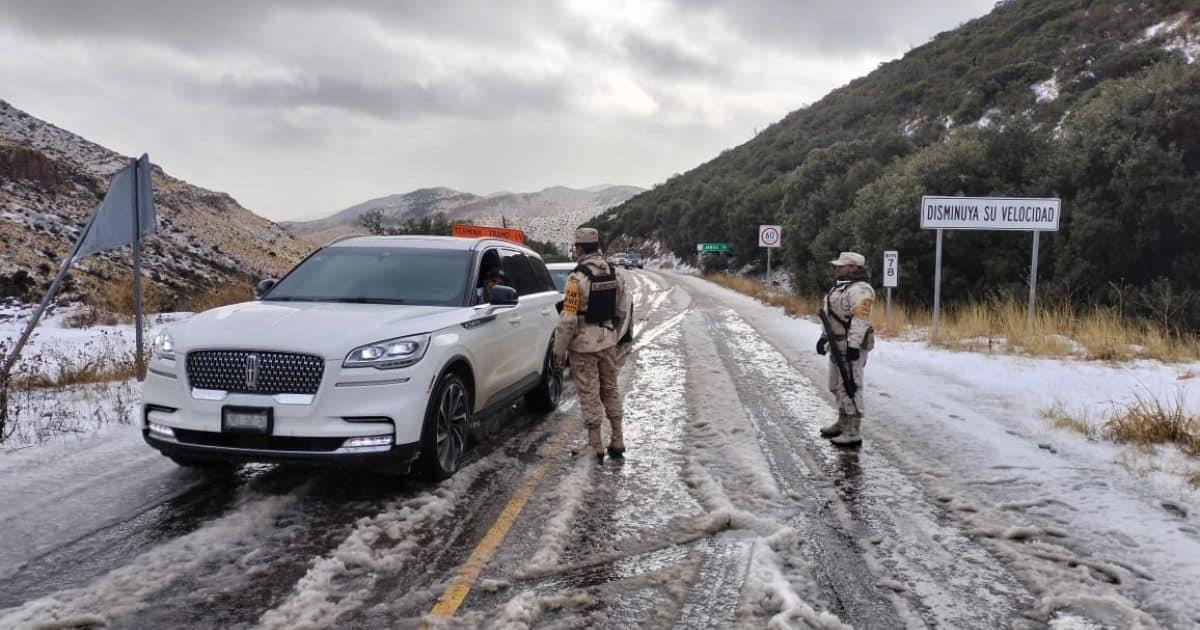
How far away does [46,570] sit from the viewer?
401cm

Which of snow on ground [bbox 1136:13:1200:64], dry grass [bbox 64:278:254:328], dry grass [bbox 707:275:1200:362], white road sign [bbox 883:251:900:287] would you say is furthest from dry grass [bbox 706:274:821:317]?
snow on ground [bbox 1136:13:1200:64]

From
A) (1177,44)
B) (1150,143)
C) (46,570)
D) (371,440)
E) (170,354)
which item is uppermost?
(1177,44)

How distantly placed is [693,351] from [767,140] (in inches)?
2284

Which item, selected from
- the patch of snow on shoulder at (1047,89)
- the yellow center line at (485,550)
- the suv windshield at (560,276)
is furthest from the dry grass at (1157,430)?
the patch of snow on shoulder at (1047,89)

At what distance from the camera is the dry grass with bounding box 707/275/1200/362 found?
10664 mm

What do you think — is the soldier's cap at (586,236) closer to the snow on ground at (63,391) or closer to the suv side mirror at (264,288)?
the suv side mirror at (264,288)

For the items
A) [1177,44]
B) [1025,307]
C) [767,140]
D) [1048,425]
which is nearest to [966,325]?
[1025,307]

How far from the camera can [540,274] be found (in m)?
8.55

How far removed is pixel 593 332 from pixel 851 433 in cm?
257

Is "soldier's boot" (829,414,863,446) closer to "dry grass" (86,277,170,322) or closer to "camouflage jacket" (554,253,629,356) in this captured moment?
"camouflage jacket" (554,253,629,356)

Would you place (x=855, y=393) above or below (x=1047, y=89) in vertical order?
below

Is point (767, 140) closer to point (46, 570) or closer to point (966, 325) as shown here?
point (966, 325)

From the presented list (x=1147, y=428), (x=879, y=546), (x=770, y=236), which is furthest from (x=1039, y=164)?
(x=879, y=546)

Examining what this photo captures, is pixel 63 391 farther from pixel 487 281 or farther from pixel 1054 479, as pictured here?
pixel 1054 479
